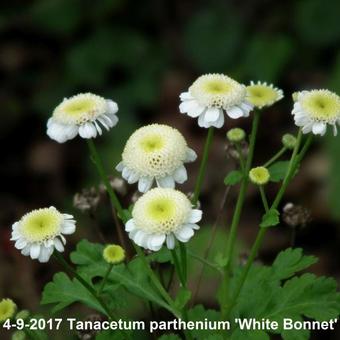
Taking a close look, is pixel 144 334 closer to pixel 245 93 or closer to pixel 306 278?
pixel 306 278

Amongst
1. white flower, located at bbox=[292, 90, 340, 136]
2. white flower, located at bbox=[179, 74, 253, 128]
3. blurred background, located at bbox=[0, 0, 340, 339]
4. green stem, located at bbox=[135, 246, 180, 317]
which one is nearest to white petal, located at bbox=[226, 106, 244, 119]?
white flower, located at bbox=[179, 74, 253, 128]

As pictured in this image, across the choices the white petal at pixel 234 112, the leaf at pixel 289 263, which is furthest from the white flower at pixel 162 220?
the leaf at pixel 289 263

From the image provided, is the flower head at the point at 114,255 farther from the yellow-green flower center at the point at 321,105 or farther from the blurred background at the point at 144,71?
the blurred background at the point at 144,71

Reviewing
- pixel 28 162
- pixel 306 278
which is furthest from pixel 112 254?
pixel 28 162

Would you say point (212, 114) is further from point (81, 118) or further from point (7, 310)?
point (7, 310)

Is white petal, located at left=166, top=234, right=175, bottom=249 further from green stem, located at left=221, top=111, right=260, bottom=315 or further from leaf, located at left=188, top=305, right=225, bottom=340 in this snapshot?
leaf, located at left=188, top=305, right=225, bottom=340

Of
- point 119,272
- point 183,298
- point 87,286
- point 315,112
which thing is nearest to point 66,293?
point 119,272
